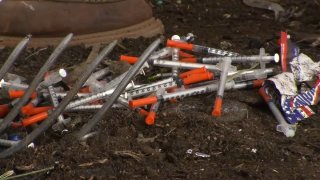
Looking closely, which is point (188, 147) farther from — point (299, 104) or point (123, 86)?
point (299, 104)

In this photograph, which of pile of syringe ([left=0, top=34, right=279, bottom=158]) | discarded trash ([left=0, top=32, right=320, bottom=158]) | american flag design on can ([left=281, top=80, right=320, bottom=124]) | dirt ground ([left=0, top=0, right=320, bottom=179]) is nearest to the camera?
dirt ground ([left=0, top=0, right=320, bottom=179])

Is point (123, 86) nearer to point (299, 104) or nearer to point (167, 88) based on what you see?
point (167, 88)

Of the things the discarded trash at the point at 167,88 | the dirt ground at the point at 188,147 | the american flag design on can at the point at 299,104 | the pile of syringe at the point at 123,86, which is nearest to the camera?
the dirt ground at the point at 188,147

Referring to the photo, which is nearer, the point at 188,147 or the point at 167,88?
the point at 188,147

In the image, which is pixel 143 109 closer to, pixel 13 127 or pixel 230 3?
pixel 13 127

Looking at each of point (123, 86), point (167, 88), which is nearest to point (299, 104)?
point (167, 88)

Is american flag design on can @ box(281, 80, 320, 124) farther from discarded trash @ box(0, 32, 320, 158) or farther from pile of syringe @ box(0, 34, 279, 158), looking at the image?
pile of syringe @ box(0, 34, 279, 158)

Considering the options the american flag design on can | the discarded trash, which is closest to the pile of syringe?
the discarded trash

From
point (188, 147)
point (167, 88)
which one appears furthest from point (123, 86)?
point (167, 88)

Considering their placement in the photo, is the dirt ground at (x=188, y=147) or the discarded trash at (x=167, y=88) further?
the discarded trash at (x=167, y=88)

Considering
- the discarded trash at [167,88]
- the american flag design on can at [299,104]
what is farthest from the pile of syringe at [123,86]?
the american flag design on can at [299,104]

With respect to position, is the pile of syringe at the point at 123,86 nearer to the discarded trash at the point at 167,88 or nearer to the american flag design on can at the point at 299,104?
the discarded trash at the point at 167,88

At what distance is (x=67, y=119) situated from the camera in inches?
134

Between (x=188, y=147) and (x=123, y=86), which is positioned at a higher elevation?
(x=123, y=86)
